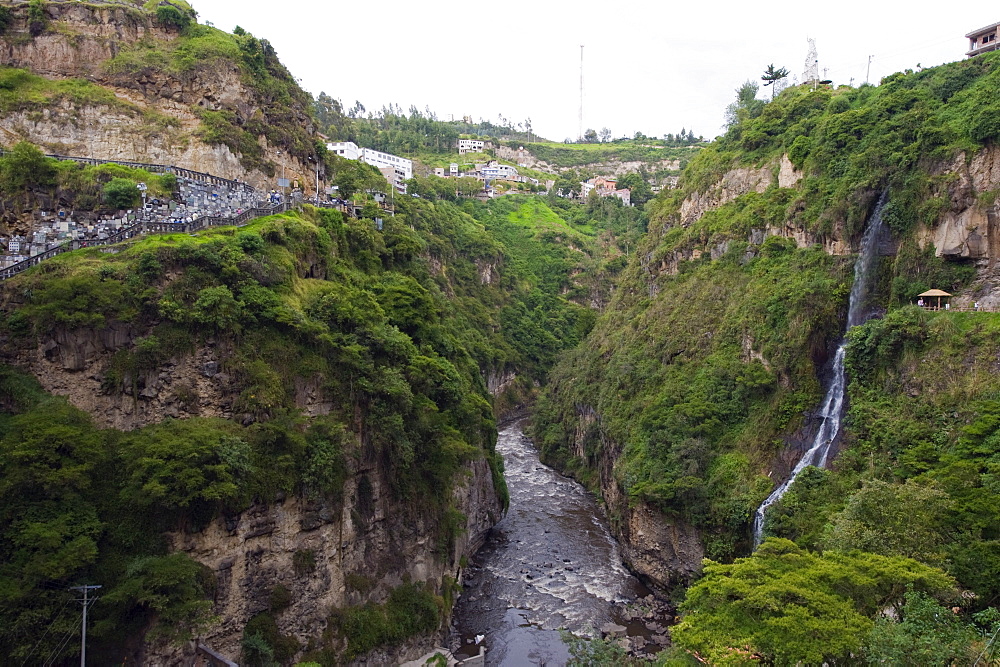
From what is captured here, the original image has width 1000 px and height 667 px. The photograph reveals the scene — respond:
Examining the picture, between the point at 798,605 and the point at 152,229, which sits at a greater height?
the point at 152,229

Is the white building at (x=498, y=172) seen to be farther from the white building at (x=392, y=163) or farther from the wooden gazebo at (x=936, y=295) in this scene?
the wooden gazebo at (x=936, y=295)

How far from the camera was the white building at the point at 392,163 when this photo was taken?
95963 mm

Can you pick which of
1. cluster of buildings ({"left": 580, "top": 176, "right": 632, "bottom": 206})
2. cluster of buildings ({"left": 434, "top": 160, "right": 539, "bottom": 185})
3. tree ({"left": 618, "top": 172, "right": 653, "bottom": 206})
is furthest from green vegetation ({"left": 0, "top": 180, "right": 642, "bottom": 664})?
cluster of buildings ({"left": 580, "top": 176, "right": 632, "bottom": 206})

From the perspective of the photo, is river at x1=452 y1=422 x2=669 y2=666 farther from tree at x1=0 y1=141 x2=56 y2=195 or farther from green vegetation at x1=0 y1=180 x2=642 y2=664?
tree at x1=0 y1=141 x2=56 y2=195

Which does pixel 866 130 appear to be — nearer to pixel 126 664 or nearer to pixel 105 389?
pixel 105 389

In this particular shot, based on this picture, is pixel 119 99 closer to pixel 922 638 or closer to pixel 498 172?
pixel 922 638

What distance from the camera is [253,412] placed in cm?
2534

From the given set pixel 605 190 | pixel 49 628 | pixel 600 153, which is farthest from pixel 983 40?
pixel 600 153

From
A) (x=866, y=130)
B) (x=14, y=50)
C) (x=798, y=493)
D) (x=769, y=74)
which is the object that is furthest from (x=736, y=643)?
(x=769, y=74)

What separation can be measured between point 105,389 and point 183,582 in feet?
25.7

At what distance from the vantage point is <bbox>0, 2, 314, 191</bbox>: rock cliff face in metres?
36.5

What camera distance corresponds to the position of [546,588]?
35.6m

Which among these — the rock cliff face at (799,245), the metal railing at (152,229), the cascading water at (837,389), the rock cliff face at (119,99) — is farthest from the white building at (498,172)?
the cascading water at (837,389)

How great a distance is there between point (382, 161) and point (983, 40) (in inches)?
3216
